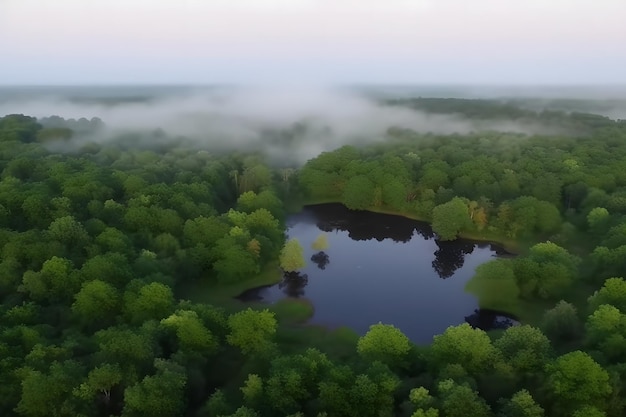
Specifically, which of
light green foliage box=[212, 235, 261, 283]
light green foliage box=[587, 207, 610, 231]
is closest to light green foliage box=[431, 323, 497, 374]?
light green foliage box=[212, 235, 261, 283]

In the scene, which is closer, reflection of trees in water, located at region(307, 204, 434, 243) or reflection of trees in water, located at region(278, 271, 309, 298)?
reflection of trees in water, located at region(278, 271, 309, 298)

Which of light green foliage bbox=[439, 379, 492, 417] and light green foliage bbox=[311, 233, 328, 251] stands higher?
light green foliage bbox=[439, 379, 492, 417]

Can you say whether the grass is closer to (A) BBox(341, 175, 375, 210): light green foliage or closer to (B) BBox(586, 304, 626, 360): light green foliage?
(A) BBox(341, 175, 375, 210): light green foliage

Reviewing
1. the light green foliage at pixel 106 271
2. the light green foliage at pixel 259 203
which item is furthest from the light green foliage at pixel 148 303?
the light green foliage at pixel 259 203

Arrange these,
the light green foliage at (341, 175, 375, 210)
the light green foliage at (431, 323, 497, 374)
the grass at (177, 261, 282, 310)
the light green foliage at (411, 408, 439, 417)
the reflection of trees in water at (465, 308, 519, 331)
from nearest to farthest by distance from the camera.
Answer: the light green foliage at (411, 408, 439, 417), the light green foliage at (431, 323, 497, 374), the reflection of trees in water at (465, 308, 519, 331), the grass at (177, 261, 282, 310), the light green foliage at (341, 175, 375, 210)

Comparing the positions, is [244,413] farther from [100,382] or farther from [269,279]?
[269,279]

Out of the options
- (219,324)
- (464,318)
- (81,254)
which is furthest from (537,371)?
(81,254)
